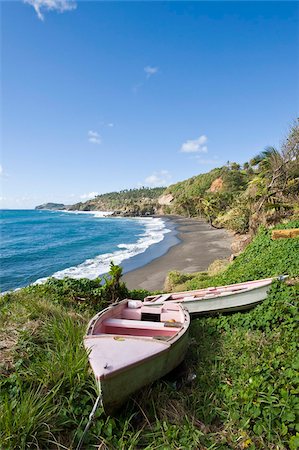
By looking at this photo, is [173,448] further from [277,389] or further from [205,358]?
[205,358]

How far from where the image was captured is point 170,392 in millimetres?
3773

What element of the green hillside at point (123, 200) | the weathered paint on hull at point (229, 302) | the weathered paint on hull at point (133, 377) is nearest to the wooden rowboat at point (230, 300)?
the weathered paint on hull at point (229, 302)

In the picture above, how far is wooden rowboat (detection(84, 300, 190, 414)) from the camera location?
10.6ft

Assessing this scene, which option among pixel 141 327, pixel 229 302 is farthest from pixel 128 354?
pixel 229 302

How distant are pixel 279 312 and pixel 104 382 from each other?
3.51m

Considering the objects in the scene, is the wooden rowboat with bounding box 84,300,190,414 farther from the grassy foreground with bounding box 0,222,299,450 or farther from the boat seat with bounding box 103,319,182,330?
the grassy foreground with bounding box 0,222,299,450

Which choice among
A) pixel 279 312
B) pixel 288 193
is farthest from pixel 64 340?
pixel 288 193

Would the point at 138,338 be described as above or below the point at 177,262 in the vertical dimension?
above

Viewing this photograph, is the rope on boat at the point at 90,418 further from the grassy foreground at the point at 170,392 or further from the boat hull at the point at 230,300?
the boat hull at the point at 230,300

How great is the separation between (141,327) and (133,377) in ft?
5.07

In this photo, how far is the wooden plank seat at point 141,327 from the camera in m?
4.86

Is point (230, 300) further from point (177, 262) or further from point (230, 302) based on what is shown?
point (177, 262)

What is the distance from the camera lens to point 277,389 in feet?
10.9

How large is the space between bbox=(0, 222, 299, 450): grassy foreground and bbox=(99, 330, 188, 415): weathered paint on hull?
0.17 metres
